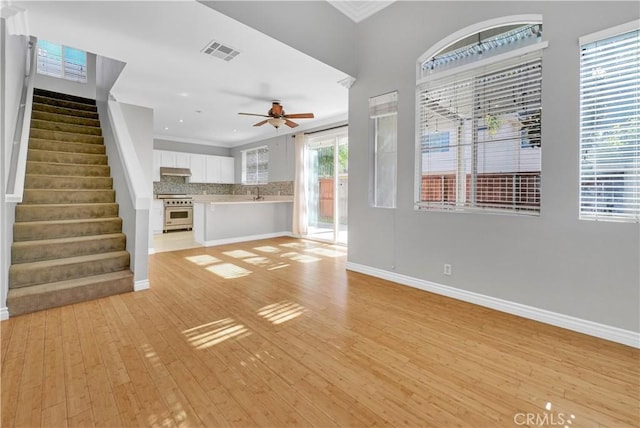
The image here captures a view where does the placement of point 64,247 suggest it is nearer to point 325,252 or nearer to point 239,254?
point 239,254

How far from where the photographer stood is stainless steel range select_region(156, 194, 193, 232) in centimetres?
785

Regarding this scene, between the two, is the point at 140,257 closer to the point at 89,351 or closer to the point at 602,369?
the point at 89,351

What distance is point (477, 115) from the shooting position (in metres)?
2.94

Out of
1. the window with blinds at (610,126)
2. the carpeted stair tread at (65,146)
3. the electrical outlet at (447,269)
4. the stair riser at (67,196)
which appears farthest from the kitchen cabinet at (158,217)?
the window with blinds at (610,126)

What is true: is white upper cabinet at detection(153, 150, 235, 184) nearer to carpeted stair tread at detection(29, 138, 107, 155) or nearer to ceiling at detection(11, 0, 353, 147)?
ceiling at detection(11, 0, 353, 147)

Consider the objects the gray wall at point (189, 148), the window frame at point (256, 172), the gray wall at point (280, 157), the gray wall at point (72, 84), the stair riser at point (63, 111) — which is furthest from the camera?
the window frame at point (256, 172)

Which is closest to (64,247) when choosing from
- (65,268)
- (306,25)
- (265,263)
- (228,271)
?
(65,268)

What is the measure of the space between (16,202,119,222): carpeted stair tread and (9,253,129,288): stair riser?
2.52 ft

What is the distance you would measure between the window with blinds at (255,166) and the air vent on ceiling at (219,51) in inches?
187

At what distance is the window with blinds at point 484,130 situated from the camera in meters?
2.61

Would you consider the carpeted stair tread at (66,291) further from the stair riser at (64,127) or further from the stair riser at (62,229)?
Answer: the stair riser at (64,127)

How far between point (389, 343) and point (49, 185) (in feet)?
15.1

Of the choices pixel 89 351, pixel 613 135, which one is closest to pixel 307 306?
pixel 89 351

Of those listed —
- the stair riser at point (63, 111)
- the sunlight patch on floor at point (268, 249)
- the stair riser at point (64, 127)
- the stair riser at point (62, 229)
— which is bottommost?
the sunlight patch on floor at point (268, 249)
